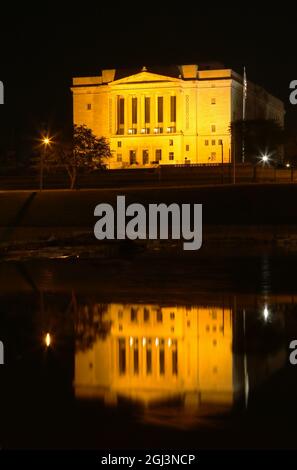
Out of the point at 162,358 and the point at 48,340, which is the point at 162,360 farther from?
the point at 48,340

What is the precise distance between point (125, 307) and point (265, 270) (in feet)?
28.1

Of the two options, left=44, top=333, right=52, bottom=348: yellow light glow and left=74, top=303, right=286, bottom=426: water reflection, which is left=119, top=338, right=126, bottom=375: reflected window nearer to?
left=74, top=303, right=286, bottom=426: water reflection

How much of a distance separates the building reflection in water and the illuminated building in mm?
84976

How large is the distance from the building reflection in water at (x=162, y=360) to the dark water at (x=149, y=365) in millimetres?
16

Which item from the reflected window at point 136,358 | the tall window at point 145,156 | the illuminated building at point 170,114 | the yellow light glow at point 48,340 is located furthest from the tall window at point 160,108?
Answer: the reflected window at point 136,358

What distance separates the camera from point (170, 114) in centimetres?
10456

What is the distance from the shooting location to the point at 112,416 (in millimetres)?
10883

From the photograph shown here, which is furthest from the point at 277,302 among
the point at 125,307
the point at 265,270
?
the point at 265,270

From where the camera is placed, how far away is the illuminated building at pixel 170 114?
104 metres

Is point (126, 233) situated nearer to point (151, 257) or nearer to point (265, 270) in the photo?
point (151, 257)

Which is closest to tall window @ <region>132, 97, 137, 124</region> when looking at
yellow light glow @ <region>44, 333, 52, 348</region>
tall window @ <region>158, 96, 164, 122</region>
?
tall window @ <region>158, 96, 164, 122</region>

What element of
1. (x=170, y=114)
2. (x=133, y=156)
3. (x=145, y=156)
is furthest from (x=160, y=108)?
(x=133, y=156)

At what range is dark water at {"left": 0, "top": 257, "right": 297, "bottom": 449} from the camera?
1037 centimetres
